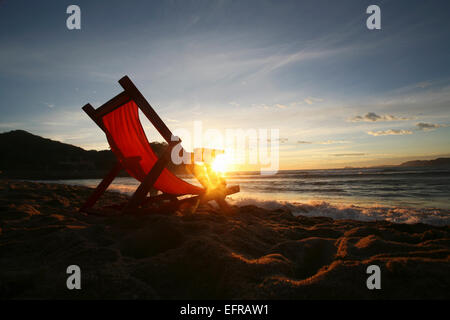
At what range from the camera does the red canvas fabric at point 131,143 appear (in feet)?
10.9

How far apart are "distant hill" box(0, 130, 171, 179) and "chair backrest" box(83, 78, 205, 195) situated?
117 feet

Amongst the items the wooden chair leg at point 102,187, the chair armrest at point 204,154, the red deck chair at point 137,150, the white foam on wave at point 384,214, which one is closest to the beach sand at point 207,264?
the red deck chair at point 137,150

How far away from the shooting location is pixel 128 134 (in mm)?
3523

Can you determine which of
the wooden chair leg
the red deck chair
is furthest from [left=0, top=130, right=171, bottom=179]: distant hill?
the red deck chair

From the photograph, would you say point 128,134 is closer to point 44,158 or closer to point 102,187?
point 102,187

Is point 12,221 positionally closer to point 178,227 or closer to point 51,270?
point 51,270

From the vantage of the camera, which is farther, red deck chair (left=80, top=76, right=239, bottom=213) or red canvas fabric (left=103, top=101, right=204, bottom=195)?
red canvas fabric (left=103, top=101, right=204, bottom=195)

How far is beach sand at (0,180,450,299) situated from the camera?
1.43m

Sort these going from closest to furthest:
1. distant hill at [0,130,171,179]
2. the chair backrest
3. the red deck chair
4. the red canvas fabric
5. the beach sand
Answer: the beach sand
the red deck chair
the chair backrest
the red canvas fabric
distant hill at [0,130,171,179]

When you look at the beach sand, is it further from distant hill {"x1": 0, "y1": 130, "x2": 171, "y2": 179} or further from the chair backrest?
distant hill {"x1": 0, "y1": 130, "x2": 171, "y2": 179}

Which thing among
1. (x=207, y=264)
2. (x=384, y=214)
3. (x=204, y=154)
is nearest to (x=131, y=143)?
(x=204, y=154)

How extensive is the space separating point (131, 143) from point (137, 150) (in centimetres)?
15

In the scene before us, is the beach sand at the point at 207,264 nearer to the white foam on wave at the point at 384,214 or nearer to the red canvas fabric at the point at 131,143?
the red canvas fabric at the point at 131,143
